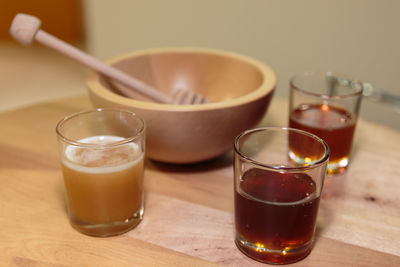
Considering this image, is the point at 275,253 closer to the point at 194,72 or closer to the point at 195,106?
the point at 195,106

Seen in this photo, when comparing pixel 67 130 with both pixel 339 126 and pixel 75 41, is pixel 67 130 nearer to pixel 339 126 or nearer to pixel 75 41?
pixel 339 126

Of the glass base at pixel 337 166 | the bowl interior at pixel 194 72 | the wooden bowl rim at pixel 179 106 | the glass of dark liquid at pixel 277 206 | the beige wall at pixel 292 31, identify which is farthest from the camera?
the beige wall at pixel 292 31

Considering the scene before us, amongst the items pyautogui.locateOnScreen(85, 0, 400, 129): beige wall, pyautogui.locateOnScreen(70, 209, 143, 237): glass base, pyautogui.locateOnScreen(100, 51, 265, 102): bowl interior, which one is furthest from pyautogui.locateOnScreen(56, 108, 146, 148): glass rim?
pyautogui.locateOnScreen(85, 0, 400, 129): beige wall

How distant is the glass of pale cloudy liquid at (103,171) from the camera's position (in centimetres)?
71

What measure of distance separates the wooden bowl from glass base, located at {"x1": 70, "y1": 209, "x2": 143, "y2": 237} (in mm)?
172

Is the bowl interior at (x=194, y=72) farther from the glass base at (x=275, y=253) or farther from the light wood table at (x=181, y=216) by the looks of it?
the glass base at (x=275, y=253)

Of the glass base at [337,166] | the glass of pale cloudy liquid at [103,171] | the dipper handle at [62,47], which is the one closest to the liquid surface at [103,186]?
the glass of pale cloudy liquid at [103,171]

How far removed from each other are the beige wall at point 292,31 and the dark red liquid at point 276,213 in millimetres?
1232

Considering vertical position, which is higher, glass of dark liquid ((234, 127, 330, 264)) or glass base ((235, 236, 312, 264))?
glass of dark liquid ((234, 127, 330, 264))

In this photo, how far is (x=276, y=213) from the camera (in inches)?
25.8

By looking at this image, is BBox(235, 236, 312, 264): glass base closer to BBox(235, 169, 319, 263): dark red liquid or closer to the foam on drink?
BBox(235, 169, 319, 263): dark red liquid

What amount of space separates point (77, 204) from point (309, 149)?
15.0 inches

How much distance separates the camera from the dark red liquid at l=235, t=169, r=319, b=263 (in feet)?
2.16

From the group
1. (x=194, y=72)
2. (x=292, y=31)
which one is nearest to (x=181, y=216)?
(x=194, y=72)
